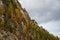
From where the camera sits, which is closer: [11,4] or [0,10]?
[0,10]

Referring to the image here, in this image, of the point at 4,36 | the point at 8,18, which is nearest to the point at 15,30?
the point at 8,18

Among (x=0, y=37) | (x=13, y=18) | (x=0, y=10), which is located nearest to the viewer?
(x=0, y=37)

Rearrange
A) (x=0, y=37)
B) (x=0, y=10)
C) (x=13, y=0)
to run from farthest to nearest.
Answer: (x=13, y=0) → (x=0, y=10) → (x=0, y=37)

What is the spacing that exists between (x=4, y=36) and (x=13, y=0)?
43832mm

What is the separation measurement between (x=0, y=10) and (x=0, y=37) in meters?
19.2

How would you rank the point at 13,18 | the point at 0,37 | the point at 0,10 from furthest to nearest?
the point at 13,18 → the point at 0,10 → the point at 0,37

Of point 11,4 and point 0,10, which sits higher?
point 11,4

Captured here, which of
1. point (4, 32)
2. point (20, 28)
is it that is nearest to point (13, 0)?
point (20, 28)

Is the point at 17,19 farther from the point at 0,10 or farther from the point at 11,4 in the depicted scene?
the point at 0,10

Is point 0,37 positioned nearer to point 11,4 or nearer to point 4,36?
point 4,36

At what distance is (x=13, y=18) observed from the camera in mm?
182125

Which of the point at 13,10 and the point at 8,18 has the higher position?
the point at 13,10

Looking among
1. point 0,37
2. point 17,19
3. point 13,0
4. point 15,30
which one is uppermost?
point 13,0

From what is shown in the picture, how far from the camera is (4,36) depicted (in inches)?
6147
